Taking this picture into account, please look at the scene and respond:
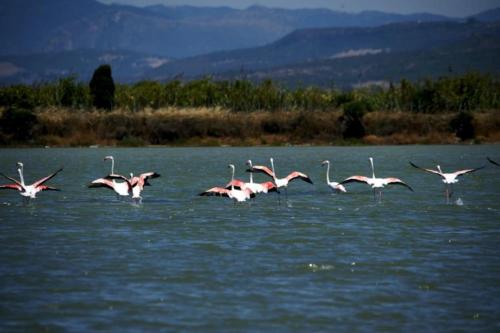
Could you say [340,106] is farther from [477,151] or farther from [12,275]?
[12,275]

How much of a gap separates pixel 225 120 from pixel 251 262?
51479 mm

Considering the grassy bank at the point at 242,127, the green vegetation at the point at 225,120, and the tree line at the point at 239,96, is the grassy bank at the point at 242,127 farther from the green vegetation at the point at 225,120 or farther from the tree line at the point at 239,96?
the tree line at the point at 239,96

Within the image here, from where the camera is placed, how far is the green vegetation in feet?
215

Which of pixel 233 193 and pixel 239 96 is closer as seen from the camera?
pixel 233 193

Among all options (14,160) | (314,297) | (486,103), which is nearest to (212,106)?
(486,103)

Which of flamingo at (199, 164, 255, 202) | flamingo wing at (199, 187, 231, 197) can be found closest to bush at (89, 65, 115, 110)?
flamingo at (199, 164, 255, 202)

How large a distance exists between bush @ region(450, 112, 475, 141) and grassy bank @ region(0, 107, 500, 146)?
35 centimetres

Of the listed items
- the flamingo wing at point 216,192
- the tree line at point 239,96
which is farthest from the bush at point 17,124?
the flamingo wing at point 216,192

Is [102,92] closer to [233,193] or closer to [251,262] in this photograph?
[233,193]

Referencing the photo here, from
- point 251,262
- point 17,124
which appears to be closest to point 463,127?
point 17,124

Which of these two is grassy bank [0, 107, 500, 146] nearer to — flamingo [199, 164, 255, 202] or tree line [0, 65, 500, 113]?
tree line [0, 65, 500, 113]

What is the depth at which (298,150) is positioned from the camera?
62.0 m

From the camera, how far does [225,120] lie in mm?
68000

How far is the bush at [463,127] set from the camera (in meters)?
67.4
